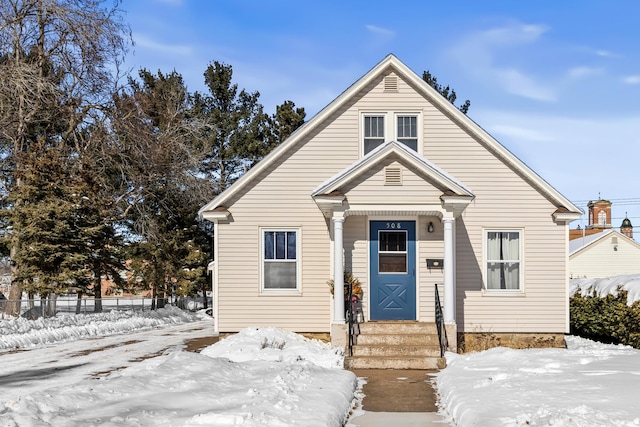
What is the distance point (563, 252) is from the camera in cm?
1584

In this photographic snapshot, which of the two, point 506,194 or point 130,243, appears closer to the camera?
point 506,194

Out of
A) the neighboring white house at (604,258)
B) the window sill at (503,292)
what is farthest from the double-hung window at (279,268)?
the neighboring white house at (604,258)

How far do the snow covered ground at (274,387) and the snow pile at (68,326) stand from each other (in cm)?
208

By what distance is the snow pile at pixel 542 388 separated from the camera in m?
7.00

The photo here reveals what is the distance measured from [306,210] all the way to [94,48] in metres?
16.9

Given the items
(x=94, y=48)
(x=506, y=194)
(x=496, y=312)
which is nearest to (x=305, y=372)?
(x=496, y=312)

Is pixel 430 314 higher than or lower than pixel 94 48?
lower

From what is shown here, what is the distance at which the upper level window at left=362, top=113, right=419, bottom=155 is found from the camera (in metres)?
16.4

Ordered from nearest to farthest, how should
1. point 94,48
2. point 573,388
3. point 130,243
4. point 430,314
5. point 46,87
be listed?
point 573,388, point 430,314, point 46,87, point 94,48, point 130,243

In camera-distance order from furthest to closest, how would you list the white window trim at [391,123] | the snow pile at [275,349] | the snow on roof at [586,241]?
the snow on roof at [586,241]
the white window trim at [391,123]
the snow pile at [275,349]

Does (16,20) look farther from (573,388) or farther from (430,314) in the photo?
(573,388)

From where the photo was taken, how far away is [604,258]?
46531 mm

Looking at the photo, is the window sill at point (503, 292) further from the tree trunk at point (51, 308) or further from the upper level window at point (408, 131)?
the tree trunk at point (51, 308)

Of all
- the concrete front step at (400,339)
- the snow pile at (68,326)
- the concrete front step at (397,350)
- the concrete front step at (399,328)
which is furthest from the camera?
the snow pile at (68,326)
